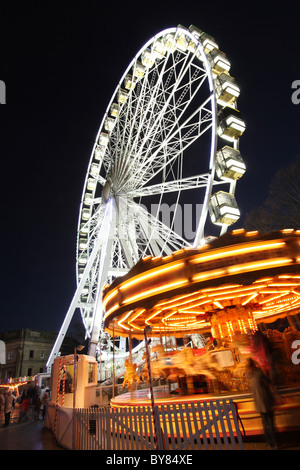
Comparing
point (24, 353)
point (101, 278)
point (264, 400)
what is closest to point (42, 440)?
point (264, 400)

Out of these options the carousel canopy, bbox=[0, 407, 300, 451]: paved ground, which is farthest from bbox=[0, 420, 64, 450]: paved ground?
the carousel canopy

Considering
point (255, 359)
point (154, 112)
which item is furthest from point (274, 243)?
point (154, 112)

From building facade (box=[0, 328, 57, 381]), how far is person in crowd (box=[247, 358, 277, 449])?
1331 inches

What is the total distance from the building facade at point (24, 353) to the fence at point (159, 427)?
31462 mm

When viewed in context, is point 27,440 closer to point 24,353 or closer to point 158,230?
point 158,230

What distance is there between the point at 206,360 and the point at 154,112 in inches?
528

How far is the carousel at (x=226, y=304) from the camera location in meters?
5.23

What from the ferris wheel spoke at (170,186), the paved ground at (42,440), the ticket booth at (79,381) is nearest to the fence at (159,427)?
the paved ground at (42,440)

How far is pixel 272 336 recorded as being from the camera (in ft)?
27.5

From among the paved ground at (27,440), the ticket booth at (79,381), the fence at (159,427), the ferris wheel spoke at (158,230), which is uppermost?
the ferris wheel spoke at (158,230)

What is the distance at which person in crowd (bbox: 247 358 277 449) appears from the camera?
13.7ft

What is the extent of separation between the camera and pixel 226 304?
27.7 ft

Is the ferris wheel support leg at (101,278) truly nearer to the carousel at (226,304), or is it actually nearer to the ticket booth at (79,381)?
the ticket booth at (79,381)

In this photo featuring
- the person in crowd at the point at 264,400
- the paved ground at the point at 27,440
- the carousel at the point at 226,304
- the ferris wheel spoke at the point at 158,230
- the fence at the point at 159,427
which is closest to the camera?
the fence at the point at 159,427
